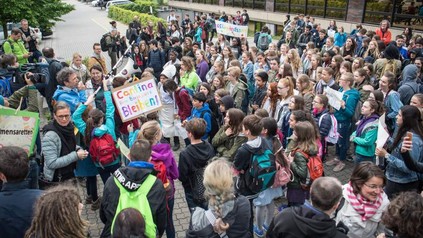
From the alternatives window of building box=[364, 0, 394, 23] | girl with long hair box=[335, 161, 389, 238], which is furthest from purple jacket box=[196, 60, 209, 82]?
window of building box=[364, 0, 394, 23]

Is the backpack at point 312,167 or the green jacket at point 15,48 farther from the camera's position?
the green jacket at point 15,48

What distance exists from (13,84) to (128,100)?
3.37 meters

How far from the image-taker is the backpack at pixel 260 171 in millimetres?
4137

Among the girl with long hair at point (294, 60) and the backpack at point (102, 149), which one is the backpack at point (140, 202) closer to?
the backpack at point (102, 149)

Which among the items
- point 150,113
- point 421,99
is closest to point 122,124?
point 150,113

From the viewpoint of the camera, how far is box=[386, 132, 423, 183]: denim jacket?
161 inches

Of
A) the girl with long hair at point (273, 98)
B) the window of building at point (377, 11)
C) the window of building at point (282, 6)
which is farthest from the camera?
the window of building at point (282, 6)

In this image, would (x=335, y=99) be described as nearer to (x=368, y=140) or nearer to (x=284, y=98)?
(x=284, y=98)

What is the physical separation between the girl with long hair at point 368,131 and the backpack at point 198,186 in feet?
9.10

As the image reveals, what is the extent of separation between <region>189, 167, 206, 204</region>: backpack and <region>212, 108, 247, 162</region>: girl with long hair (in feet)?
2.39

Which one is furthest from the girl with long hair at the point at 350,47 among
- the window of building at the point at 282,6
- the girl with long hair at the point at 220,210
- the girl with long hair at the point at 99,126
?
the window of building at the point at 282,6

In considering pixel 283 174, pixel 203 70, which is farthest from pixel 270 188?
pixel 203 70

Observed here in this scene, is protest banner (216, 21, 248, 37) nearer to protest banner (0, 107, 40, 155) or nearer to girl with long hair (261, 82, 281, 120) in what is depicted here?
girl with long hair (261, 82, 281, 120)

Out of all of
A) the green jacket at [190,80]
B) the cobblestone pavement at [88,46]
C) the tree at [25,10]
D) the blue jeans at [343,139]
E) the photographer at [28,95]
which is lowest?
the cobblestone pavement at [88,46]
